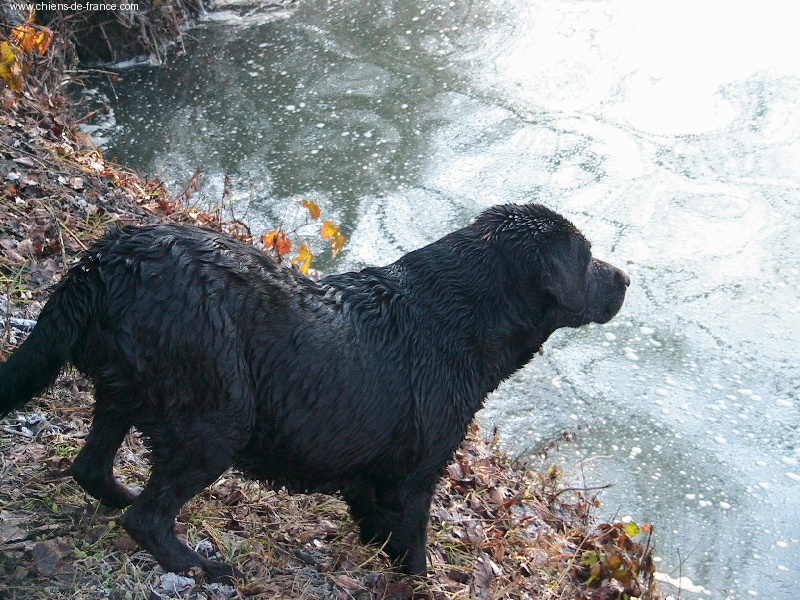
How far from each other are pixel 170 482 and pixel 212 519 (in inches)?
26.9

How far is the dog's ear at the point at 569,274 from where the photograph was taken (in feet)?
13.1

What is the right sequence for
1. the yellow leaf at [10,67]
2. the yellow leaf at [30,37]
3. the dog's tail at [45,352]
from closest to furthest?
the dog's tail at [45,352] < the yellow leaf at [10,67] < the yellow leaf at [30,37]

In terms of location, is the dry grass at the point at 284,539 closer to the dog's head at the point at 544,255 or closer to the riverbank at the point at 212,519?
the riverbank at the point at 212,519

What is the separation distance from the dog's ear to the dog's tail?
6.43 feet

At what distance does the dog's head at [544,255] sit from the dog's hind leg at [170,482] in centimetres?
149

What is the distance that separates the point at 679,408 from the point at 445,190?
2.69 meters

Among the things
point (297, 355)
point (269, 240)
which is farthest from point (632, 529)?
point (269, 240)

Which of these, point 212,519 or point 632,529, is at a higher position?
point 212,519

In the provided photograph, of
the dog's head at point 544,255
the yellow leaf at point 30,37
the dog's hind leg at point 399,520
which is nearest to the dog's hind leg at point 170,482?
the dog's hind leg at point 399,520

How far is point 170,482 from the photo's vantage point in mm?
3330

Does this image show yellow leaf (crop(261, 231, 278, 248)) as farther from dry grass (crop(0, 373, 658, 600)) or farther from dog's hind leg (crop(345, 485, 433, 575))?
dog's hind leg (crop(345, 485, 433, 575))

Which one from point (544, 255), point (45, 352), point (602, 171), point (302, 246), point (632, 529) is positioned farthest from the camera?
point (602, 171)

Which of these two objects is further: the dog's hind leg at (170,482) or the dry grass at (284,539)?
the dry grass at (284,539)

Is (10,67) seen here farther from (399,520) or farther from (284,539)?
(399,520)
